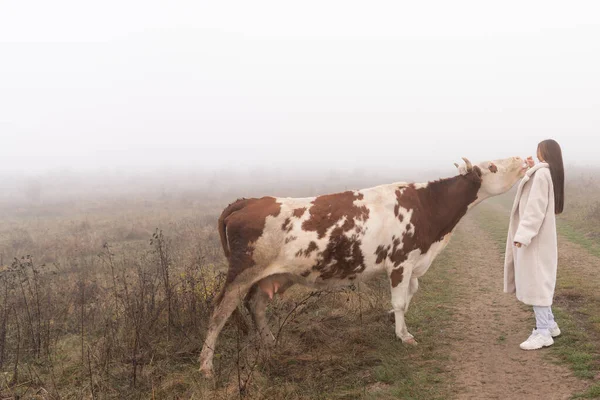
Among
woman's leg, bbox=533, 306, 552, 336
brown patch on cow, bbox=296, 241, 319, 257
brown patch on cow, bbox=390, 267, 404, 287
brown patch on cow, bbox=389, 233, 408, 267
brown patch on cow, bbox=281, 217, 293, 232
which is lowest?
woman's leg, bbox=533, 306, 552, 336

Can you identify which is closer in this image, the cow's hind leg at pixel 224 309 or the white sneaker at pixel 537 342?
Answer: the white sneaker at pixel 537 342

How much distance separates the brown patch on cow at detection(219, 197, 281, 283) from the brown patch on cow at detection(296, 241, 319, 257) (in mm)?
559

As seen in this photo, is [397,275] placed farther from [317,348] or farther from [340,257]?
[317,348]

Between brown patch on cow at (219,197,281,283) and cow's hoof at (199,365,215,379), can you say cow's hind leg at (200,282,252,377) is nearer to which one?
brown patch on cow at (219,197,281,283)

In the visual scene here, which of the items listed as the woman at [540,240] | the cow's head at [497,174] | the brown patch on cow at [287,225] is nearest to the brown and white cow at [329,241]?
the brown patch on cow at [287,225]

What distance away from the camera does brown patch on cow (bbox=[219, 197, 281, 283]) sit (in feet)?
17.2

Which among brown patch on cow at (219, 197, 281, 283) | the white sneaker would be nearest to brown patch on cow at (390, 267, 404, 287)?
the white sneaker

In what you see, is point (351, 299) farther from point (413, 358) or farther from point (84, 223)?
point (84, 223)

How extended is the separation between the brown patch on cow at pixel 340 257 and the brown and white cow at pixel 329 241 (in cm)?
1

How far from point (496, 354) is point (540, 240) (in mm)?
1551

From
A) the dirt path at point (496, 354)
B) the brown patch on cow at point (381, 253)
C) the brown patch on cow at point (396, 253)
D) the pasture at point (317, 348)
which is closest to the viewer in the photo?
the dirt path at point (496, 354)

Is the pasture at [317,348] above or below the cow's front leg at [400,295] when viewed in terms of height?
below

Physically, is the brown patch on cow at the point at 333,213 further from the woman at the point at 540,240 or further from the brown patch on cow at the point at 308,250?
the woman at the point at 540,240

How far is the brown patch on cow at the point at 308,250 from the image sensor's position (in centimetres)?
520
